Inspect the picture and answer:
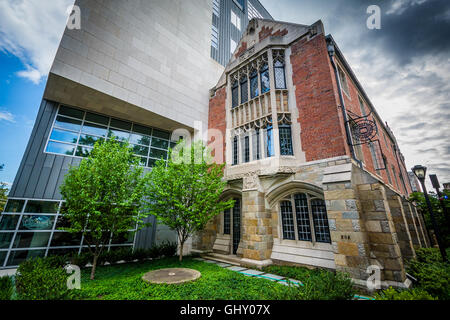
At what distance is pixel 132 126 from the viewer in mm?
13422

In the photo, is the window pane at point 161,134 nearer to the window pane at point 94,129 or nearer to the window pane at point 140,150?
the window pane at point 140,150

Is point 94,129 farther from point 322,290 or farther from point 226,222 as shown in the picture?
point 322,290

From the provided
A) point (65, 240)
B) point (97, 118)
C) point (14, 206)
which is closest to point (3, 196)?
point (14, 206)

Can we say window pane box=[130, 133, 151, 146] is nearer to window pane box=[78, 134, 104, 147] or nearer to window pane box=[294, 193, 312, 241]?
window pane box=[78, 134, 104, 147]

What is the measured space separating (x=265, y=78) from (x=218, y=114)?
4.41 meters

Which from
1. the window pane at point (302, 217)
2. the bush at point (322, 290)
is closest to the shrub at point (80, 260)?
the bush at point (322, 290)

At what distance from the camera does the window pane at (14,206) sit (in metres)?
8.77

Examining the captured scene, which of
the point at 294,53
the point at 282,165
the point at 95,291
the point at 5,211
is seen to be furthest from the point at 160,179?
the point at 294,53

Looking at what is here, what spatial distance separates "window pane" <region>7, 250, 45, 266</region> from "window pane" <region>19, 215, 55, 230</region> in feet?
3.52

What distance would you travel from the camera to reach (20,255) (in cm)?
874

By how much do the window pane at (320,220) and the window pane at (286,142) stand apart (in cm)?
267

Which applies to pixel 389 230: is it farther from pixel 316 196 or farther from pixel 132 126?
pixel 132 126

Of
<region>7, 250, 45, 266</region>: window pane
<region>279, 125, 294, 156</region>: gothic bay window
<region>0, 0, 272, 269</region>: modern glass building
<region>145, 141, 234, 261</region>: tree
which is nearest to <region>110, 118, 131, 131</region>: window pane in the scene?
<region>0, 0, 272, 269</region>: modern glass building

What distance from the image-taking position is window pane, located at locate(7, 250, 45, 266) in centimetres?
855
